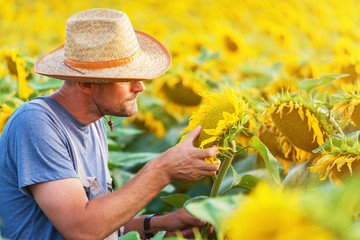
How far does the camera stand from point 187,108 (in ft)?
9.13

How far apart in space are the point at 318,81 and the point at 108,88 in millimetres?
591

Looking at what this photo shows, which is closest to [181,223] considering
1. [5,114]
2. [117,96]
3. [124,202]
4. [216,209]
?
[124,202]

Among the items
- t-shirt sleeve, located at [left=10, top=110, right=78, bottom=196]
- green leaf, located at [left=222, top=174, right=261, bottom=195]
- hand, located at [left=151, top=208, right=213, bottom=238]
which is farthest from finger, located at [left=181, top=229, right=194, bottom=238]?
t-shirt sleeve, located at [left=10, top=110, right=78, bottom=196]

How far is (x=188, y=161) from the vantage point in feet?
4.39

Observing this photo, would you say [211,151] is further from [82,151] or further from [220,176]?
[82,151]

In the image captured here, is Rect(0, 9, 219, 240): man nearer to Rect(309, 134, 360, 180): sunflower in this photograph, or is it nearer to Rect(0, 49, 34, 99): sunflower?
Rect(309, 134, 360, 180): sunflower

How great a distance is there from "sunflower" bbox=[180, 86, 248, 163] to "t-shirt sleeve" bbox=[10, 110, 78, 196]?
0.34 meters

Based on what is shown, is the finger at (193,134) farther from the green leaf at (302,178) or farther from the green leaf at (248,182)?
the green leaf at (302,178)

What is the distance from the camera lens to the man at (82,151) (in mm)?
1312

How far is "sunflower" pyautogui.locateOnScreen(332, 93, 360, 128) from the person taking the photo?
4.45ft

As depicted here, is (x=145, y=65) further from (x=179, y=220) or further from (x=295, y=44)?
(x=295, y=44)

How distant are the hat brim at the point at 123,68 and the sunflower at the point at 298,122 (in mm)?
348

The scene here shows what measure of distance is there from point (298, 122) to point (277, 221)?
2.96ft

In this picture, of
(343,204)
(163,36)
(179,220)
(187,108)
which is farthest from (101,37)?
(163,36)
